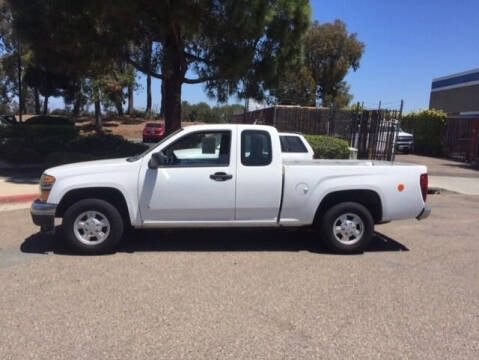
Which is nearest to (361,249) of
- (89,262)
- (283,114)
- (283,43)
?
(89,262)

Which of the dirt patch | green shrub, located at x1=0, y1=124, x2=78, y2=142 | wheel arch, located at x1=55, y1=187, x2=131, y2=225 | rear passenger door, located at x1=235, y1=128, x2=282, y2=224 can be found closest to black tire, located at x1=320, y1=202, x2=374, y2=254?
rear passenger door, located at x1=235, y1=128, x2=282, y2=224

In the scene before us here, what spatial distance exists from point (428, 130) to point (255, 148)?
23.6 meters

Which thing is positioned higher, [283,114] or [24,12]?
[24,12]

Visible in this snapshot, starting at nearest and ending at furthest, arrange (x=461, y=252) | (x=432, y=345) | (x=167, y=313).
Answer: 1. (x=432, y=345)
2. (x=167, y=313)
3. (x=461, y=252)

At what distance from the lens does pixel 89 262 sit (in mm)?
5711

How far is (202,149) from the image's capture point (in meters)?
6.41

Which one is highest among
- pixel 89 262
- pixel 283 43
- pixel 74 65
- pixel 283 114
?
pixel 283 43

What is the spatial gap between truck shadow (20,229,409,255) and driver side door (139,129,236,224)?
545mm

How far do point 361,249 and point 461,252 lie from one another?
1564 millimetres

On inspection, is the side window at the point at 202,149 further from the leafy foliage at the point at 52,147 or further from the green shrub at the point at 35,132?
the green shrub at the point at 35,132

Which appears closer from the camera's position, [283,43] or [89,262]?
[89,262]

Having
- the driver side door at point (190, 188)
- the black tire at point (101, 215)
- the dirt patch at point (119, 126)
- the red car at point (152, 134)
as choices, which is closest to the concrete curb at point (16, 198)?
the black tire at point (101, 215)

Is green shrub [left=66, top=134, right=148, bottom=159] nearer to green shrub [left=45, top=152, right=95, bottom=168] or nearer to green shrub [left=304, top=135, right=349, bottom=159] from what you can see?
green shrub [left=45, top=152, right=95, bottom=168]

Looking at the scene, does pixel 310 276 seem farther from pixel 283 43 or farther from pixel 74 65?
pixel 74 65
